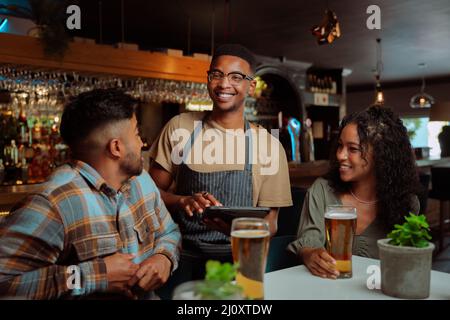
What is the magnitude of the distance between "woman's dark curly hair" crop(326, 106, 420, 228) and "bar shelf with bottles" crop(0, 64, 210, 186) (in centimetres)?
263

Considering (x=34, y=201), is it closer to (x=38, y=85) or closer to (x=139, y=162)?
(x=139, y=162)

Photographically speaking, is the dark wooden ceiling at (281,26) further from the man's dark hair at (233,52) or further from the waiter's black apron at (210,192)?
the waiter's black apron at (210,192)

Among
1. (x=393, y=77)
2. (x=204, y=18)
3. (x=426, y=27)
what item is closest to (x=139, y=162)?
(x=204, y=18)

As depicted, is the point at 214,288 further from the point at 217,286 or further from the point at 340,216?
the point at 340,216

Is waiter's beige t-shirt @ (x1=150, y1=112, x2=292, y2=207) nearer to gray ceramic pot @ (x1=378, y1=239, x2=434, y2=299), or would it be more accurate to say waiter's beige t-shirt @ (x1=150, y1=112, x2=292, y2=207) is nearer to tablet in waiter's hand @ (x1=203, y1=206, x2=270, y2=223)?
tablet in waiter's hand @ (x1=203, y1=206, x2=270, y2=223)

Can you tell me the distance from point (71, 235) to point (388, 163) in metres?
1.20

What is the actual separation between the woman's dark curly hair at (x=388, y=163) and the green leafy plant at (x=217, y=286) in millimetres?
1123

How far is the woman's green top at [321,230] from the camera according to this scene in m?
1.65

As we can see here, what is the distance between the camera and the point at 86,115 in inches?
59.5

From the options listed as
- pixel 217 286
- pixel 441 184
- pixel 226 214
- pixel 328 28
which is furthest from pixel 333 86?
pixel 217 286

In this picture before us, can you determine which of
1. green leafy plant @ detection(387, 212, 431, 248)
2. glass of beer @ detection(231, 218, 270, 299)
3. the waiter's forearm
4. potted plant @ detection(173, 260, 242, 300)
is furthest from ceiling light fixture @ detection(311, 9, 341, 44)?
potted plant @ detection(173, 260, 242, 300)

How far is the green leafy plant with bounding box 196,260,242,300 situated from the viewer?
2.36ft
